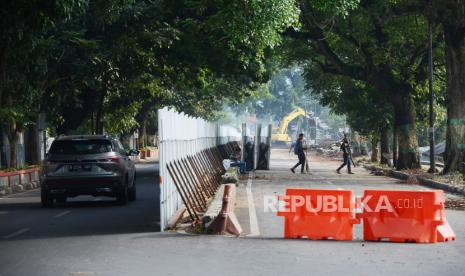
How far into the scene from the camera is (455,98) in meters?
31.9

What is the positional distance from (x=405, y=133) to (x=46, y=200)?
2284cm

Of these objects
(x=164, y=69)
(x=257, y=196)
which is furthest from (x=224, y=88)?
(x=257, y=196)

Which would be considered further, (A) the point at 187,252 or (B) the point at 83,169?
(B) the point at 83,169

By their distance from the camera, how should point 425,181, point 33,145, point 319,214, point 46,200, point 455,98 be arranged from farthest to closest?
point 33,145
point 455,98
point 425,181
point 46,200
point 319,214

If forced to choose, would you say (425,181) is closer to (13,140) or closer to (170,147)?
(13,140)

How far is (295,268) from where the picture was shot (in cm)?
1077

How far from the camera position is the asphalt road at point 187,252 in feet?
34.8

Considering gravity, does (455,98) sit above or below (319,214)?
above

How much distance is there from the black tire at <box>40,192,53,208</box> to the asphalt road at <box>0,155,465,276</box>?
119 inches

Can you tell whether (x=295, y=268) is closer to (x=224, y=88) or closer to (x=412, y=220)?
(x=412, y=220)

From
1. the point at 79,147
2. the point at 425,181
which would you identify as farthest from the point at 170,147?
the point at 425,181

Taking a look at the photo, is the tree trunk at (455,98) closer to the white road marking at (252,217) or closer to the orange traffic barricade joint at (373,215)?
the white road marking at (252,217)

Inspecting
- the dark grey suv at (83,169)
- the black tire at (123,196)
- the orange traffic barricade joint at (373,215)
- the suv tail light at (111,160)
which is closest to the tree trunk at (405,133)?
the black tire at (123,196)

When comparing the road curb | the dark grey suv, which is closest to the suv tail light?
the dark grey suv
